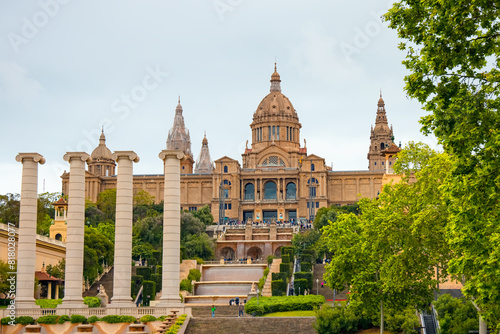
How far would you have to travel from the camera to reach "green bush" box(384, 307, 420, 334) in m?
44.2

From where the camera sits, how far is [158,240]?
96.6m

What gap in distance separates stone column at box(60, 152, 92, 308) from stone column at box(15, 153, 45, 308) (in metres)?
2.16

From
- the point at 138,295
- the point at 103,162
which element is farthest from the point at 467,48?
the point at 103,162

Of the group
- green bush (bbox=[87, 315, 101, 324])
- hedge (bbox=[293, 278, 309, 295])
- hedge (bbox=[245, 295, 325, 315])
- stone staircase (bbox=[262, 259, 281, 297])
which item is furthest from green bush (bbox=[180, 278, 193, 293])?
green bush (bbox=[87, 315, 101, 324])

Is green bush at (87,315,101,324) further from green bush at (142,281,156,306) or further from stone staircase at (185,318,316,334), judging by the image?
green bush at (142,281,156,306)

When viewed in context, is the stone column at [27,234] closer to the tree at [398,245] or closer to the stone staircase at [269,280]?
the tree at [398,245]

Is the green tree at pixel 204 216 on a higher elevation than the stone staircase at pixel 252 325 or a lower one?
higher

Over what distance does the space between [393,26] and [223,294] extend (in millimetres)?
52148

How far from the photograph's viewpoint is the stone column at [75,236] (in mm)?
46000

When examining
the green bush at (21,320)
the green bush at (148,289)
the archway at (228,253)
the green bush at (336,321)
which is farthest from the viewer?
the archway at (228,253)

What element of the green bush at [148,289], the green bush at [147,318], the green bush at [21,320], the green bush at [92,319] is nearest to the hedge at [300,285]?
the green bush at [148,289]

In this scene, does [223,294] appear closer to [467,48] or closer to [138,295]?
[138,295]

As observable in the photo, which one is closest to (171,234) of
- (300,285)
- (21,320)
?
(21,320)

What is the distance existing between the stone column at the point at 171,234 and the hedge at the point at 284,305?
416 inches
